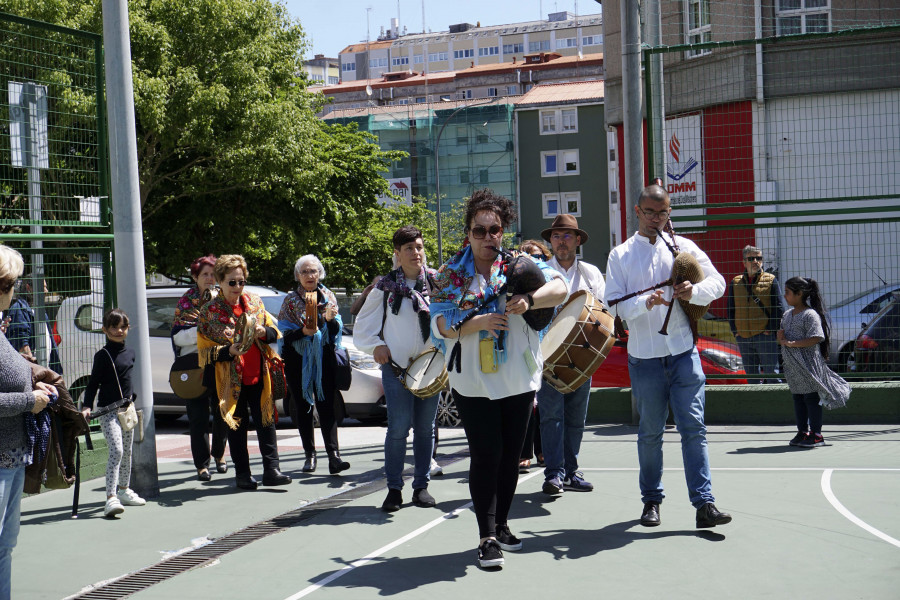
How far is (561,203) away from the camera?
74750mm

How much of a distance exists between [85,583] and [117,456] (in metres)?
1.86

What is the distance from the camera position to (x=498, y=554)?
5598 mm

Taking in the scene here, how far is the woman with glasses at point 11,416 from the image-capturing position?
4.47 m

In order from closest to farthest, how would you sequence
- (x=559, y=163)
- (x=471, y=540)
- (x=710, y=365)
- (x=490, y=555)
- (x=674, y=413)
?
1. (x=490, y=555)
2. (x=471, y=540)
3. (x=674, y=413)
4. (x=710, y=365)
5. (x=559, y=163)

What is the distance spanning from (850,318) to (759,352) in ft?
3.11

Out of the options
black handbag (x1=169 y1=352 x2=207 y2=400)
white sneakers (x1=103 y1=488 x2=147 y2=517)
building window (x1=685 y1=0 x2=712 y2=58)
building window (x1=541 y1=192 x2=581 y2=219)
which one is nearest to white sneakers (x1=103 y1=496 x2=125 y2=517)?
white sneakers (x1=103 y1=488 x2=147 y2=517)

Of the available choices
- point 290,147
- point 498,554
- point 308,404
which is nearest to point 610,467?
point 308,404

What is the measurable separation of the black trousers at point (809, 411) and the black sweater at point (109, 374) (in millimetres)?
5752

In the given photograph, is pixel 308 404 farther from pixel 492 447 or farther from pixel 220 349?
pixel 492 447

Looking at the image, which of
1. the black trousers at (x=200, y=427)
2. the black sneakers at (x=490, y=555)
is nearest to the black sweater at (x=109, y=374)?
the black trousers at (x=200, y=427)

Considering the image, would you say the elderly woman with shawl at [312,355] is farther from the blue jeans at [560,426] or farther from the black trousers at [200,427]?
the blue jeans at [560,426]

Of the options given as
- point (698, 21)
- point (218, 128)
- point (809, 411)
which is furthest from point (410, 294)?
point (218, 128)

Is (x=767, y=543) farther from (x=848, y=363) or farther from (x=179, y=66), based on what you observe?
(x=179, y=66)

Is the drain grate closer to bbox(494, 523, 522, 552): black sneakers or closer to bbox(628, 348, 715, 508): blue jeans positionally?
bbox(494, 523, 522, 552): black sneakers
